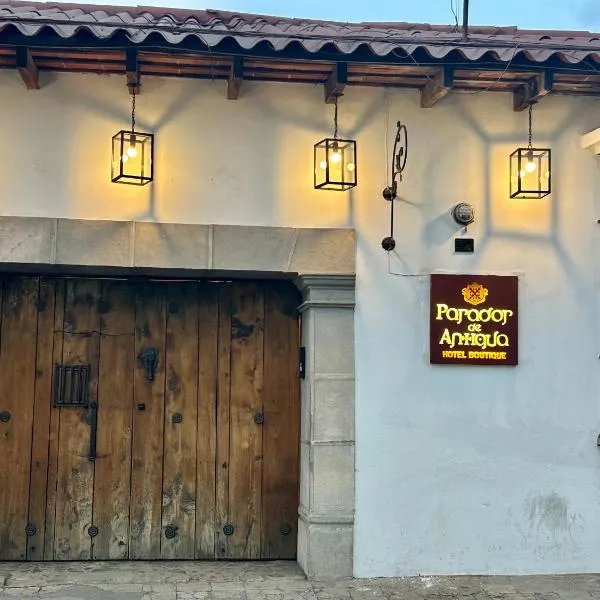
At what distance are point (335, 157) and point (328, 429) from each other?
1939 millimetres

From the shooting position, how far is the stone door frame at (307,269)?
5273 mm

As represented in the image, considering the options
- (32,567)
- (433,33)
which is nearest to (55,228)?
(32,567)

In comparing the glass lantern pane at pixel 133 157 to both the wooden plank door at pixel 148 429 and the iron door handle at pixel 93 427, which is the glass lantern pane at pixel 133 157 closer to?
the wooden plank door at pixel 148 429

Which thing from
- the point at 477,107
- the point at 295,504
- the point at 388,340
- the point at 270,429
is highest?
the point at 477,107

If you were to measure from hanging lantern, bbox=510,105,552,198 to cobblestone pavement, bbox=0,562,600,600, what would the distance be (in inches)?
110

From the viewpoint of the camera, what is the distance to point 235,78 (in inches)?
202

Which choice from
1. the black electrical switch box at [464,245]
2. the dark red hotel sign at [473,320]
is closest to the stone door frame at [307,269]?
the dark red hotel sign at [473,320]

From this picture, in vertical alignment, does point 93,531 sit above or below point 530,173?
below

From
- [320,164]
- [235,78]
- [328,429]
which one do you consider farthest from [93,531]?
[235,78]

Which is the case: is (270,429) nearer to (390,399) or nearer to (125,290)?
(390,399)

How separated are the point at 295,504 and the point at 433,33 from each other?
13.5ft

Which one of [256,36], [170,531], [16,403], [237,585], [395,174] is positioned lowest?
[237,585]

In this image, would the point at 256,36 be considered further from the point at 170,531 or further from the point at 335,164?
the point at 170,531

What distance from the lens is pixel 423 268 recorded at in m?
5.60
